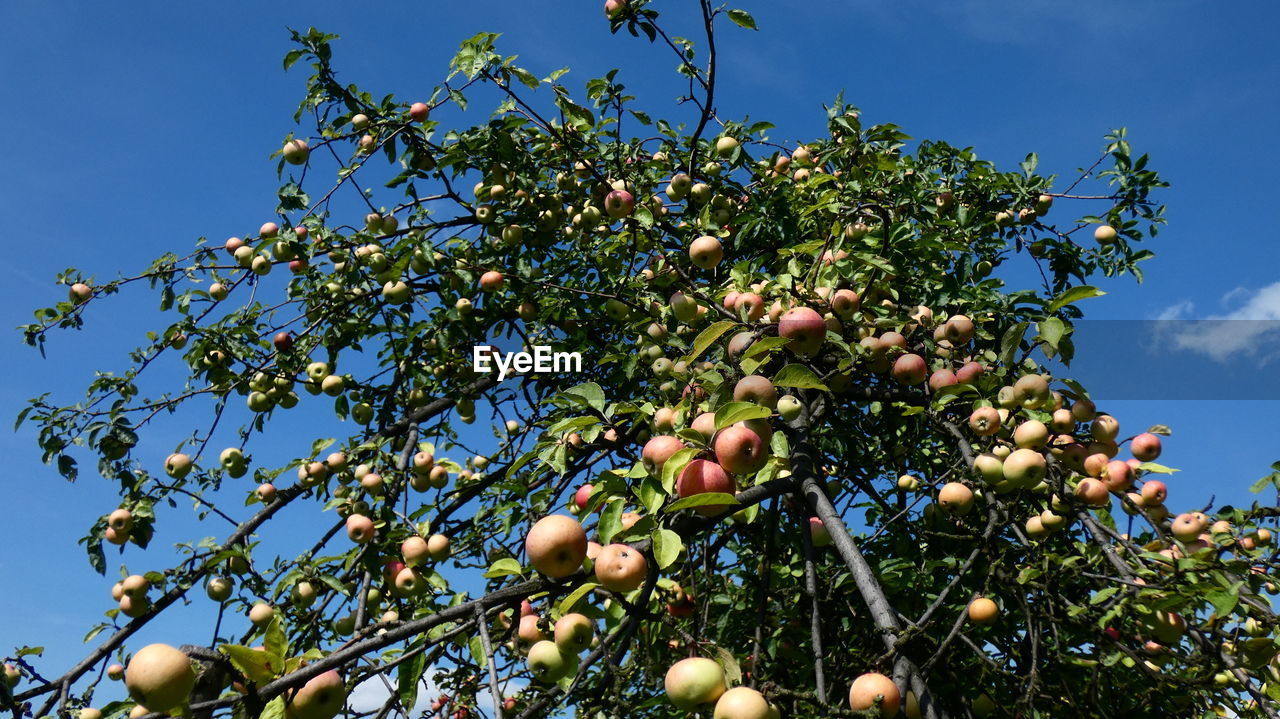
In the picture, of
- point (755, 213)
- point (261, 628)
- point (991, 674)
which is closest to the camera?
point (991, 674)

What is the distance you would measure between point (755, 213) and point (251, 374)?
3.61 metres

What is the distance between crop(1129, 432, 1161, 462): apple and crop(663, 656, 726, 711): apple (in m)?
2.27

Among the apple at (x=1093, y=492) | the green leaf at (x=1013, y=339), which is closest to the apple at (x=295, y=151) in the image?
the green leaf at (x=1013, y=339)

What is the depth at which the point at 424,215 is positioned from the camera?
16.3 ft

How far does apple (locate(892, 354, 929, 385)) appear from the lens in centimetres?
298

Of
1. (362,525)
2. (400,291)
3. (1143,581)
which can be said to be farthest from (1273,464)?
(400,291)

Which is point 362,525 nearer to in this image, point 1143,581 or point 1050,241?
point 1143,581

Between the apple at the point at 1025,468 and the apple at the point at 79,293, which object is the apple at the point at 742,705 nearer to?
the apple at the point at 1025,468

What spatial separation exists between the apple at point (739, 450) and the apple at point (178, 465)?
4470 mm

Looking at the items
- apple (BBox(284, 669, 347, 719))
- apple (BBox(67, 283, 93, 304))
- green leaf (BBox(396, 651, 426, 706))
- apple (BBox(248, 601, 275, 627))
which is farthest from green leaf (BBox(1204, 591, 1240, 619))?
apple (BBox(67, 283, 93, 304))

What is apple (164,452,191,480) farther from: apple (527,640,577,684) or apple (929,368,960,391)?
apple (929,368,960,391)

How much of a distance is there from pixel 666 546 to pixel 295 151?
4150 millimetres

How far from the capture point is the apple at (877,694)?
5.97ft

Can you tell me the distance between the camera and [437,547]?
3.60 metres
